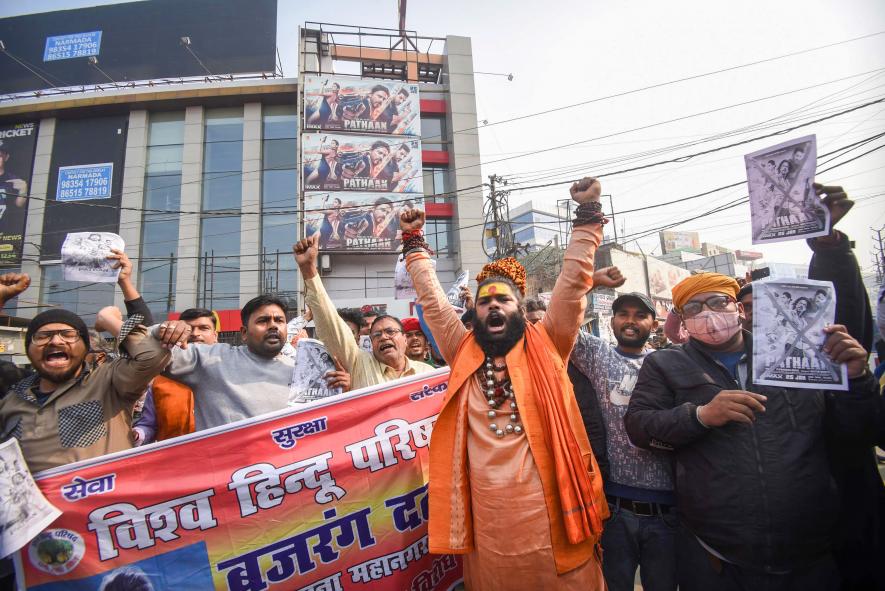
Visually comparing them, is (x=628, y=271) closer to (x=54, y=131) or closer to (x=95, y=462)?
(x=95, y=462)

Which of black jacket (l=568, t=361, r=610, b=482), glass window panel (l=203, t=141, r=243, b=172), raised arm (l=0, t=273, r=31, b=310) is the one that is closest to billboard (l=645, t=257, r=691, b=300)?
glass window panel (l=203, t=141, r=243, b=172)

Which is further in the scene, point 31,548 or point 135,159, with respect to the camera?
point 135,159

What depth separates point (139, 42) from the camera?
2392 centimetres

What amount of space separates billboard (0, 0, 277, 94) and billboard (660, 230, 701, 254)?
49.7 meters

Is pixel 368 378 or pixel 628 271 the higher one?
pixel 628 271

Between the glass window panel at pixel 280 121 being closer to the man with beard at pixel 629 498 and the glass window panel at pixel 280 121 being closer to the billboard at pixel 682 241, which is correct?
the man with beard at pixel 629 498

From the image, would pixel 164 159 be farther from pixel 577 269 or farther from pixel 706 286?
pixel 706 286

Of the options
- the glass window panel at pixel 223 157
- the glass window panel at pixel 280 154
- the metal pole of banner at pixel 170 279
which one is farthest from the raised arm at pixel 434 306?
the glass window panel at pixel 223 157

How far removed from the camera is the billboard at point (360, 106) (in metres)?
20.0

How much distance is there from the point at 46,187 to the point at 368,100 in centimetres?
1542

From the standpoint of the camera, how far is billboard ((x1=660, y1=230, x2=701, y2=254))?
185ft

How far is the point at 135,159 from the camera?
2072 cm

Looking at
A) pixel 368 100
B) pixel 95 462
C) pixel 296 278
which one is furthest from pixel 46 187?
pixel 95 462

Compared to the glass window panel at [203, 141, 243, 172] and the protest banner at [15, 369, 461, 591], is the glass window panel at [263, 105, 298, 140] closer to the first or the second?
the glass window panel at [203, 141, 243, 172]
